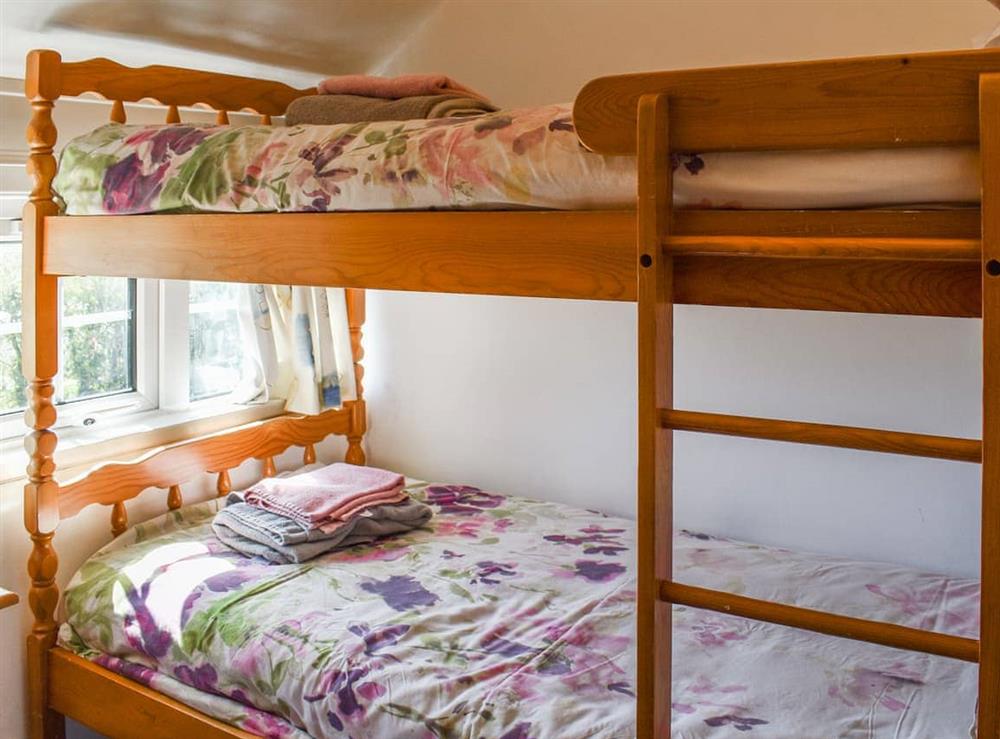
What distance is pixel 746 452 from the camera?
275cm

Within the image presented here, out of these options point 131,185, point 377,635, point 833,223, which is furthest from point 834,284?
point 131,185

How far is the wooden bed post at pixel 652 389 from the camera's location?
1.44m

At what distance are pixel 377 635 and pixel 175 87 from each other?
1.43 m

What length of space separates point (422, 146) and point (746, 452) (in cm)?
134

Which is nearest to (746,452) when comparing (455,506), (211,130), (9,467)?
(455,506)

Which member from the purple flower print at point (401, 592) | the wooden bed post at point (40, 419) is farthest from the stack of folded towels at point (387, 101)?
the purple flower print at point (401, 592)

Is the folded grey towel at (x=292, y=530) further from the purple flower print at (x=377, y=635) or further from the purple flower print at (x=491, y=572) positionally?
the purple flower print at (x=377, y=635)

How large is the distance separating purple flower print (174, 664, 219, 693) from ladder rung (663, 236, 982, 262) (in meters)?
1.32

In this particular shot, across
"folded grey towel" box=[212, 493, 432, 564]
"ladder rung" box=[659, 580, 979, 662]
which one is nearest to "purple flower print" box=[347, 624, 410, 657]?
"folded grey towel" box=[212, 493, 432, 564]

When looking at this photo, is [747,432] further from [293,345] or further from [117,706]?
[293,345]

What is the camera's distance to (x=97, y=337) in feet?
9.70

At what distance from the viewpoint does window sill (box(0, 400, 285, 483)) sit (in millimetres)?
2684

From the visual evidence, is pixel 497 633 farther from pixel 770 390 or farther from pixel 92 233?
pixel 92 233

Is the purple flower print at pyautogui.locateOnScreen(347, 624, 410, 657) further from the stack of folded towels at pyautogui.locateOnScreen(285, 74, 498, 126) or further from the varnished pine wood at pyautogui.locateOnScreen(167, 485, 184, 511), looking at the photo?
the stack of folded towels at pyautogui.locateOnScreen(285, 74, 498, 126)
